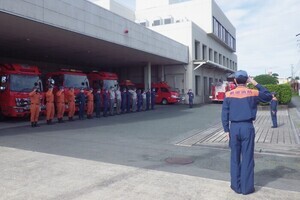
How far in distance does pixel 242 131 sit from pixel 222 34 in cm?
4657

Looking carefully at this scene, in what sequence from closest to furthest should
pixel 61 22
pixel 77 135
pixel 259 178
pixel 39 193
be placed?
pixel 39 193 → pixel 259 178 → pixel 77 135 → pixel 61 22

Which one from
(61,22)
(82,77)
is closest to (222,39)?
(82,77)

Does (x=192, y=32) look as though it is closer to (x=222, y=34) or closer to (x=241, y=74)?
(x=222, y=34)

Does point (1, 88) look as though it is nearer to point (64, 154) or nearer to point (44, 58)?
point (64, 154)

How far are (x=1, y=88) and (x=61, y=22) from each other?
4752 millimetres

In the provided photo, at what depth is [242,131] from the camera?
505cm

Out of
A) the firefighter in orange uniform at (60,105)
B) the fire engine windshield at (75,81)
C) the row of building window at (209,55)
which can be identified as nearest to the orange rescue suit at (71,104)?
the firefighter in orange uniform at (60,105)

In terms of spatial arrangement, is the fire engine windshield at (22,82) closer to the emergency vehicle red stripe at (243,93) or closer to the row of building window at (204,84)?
the emergency vehicle red stripe at (243,93)

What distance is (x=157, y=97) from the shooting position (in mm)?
33719

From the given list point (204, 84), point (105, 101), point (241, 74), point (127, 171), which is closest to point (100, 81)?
point (105, 101)

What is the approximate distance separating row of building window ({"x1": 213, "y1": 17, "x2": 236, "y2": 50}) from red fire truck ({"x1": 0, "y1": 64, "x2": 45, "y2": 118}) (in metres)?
31.7

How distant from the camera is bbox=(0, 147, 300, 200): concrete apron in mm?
4839

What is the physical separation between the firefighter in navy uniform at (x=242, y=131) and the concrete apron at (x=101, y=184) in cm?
24

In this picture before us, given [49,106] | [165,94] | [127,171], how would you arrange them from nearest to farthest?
1. [127,171]
2. [49,106]
3. [165,94]
